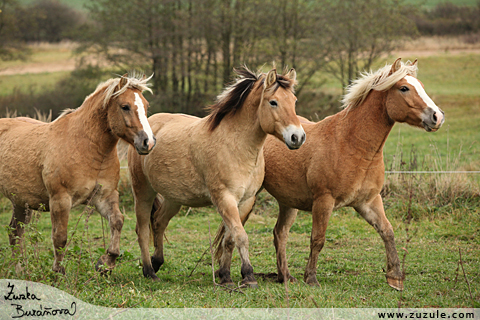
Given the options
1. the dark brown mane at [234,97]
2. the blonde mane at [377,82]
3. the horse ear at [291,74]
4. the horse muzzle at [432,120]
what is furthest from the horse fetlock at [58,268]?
the horse muzzle at [432,120]

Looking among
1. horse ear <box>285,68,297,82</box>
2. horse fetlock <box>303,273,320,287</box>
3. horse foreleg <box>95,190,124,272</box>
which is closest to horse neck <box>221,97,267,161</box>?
horse ear <box>285,68,297,82</box>

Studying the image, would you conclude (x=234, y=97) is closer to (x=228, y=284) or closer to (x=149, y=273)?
(x=228, y=284)

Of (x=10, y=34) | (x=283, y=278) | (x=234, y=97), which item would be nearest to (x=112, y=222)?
(x=234, y=97)

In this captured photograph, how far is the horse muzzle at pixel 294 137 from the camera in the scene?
483 cm

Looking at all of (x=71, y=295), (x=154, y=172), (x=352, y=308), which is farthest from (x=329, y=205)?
(x=71, y=295)

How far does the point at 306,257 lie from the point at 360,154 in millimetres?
2346

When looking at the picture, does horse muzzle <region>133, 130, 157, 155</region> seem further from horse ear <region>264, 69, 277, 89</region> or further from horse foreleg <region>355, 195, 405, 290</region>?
horse foreleg <region>355, 195, 405, 290</region>

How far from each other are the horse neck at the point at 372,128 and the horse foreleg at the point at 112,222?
9.25ft

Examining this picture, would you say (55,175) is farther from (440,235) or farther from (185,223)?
(440,235)

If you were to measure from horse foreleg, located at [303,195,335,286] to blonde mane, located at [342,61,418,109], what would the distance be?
3.94 feet

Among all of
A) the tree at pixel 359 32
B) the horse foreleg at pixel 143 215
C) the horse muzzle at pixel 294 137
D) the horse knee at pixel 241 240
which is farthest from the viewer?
the tree at pixel 359 32

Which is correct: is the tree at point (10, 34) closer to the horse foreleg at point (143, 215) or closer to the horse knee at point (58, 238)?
the horse foreleg at point (143, 215)

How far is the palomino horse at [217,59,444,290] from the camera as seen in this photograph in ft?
17.3

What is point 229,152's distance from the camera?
536cm
